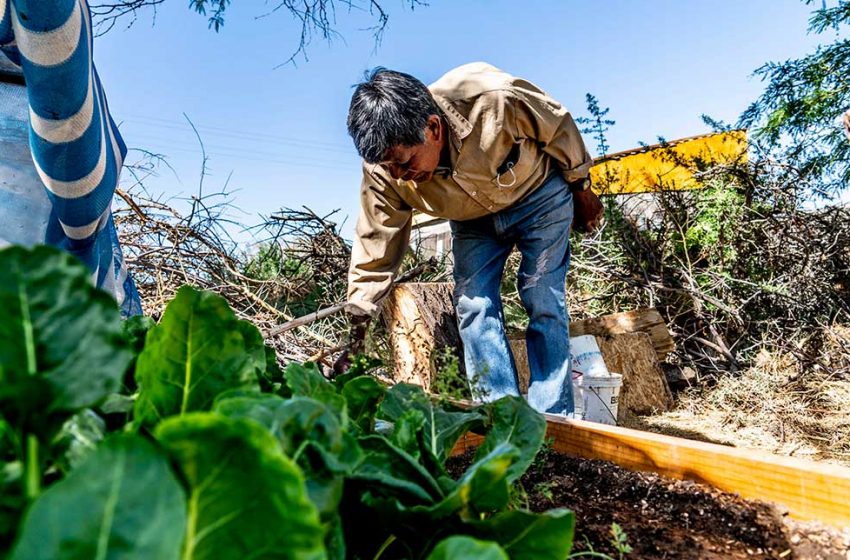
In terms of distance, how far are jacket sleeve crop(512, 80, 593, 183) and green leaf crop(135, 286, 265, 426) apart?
247 centimetres

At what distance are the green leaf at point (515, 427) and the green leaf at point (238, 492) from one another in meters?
0.43

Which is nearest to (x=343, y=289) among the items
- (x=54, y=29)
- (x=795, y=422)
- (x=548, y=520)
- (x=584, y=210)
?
(x=584, y=210)

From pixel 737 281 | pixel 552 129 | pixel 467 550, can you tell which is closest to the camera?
pixel 467 550

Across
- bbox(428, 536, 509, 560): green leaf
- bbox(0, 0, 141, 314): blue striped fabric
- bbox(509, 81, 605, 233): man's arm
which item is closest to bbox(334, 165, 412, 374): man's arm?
bbox(509, 81, 605, 233): man's arm

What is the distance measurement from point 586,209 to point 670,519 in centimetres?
242

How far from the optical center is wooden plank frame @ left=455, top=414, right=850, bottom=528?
991 millimetres

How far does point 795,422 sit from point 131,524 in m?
3.99

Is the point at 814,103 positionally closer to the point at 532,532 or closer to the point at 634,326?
the point at 634,326

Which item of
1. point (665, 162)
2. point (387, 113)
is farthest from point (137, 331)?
point (665, 162)

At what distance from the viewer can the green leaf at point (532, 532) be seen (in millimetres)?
494

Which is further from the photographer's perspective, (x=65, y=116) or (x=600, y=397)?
(x=600, y=397)

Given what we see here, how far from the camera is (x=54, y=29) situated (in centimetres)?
100

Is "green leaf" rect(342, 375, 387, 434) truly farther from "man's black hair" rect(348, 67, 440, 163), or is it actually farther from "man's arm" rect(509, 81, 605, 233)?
"man's arm" rect(509, 81, 605, 233)

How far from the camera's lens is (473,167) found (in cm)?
277
